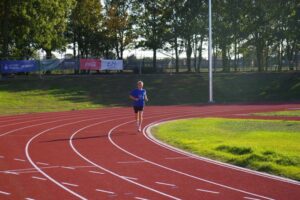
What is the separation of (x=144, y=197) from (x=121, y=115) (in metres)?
19.0

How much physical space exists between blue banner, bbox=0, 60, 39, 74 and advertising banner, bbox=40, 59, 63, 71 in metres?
0.68

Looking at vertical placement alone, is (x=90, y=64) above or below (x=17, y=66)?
above

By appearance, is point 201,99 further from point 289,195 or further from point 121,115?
point 289,195

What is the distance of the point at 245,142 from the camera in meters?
15.3

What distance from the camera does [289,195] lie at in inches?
350

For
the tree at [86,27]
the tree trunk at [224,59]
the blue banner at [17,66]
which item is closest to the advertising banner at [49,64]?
the blue banner at [17,66]

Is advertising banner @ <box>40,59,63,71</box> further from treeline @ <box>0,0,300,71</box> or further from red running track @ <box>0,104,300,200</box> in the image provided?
red running track @ <box>0,104,300,200</box>

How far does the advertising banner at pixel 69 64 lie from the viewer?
47750mm

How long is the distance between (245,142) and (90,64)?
35.1m

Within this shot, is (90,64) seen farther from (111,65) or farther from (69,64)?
(111,65)

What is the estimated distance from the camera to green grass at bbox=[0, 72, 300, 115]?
36.8 m

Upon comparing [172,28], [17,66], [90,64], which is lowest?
[17,66]

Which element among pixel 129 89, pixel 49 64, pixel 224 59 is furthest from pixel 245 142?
pixel 224 59

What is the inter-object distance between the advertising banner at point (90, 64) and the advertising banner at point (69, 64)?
1.62 ft
